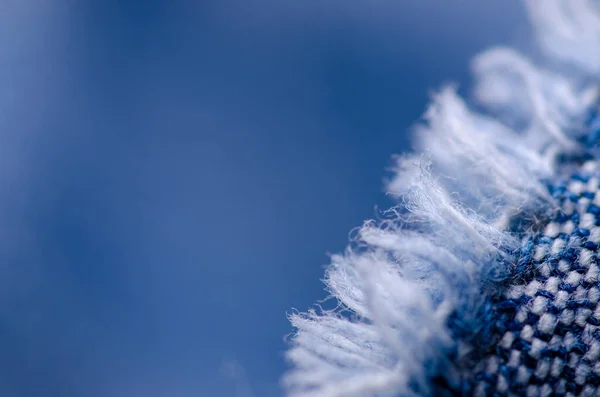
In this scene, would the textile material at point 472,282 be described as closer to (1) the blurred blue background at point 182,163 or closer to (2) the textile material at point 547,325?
(2) the textile material at point 547,325

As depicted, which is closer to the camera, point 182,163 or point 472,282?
point 472,282

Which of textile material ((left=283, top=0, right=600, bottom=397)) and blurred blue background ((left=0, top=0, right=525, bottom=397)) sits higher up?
blurred blue background ((left=0, top=0, right=525, bottom=397))

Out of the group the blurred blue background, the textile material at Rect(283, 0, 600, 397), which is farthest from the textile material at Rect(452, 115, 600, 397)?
the blurred blue background

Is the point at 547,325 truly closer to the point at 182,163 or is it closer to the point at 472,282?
the point at 472,282

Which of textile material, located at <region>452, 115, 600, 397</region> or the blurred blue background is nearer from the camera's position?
textile material, located at <region>452, 115, 600, 397</region>

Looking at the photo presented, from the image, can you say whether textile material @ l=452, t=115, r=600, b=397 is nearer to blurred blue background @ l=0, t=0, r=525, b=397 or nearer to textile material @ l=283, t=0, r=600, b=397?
textile material @ l=283, t=0, r=600, b=397

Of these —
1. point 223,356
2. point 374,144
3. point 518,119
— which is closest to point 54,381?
point 223,356

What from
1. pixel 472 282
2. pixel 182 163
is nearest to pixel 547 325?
pixel 472 282
